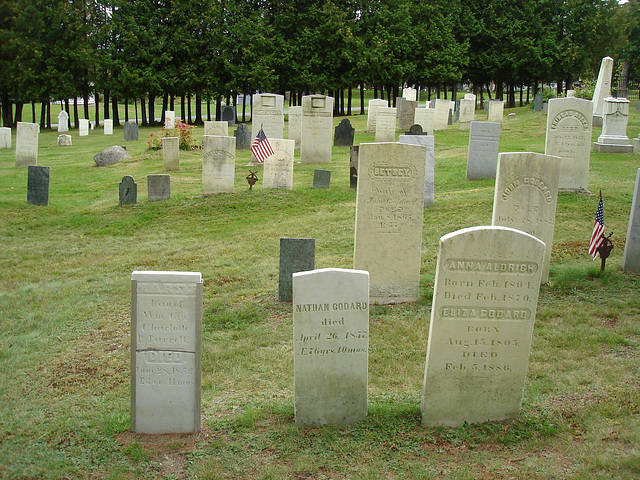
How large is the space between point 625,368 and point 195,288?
165 inches

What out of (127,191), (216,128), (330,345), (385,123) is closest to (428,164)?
(127,191)

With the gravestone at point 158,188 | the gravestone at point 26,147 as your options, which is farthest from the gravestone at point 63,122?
the gravestone at point 158,188

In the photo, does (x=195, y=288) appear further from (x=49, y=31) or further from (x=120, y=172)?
(x=49, y=31)

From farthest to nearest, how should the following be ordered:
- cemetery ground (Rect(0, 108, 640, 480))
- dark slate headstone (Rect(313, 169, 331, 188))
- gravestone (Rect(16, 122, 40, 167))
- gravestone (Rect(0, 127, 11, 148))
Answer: gravestone (Rect(0, 127, 11, 148)), gravestone (Rect(16, 122, 40, 167)), dark slate headstone (Rect(313, 169, 331, 188)), cemetery ground (Rect(0, 108, 640, 480))

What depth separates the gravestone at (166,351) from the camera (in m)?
5.51

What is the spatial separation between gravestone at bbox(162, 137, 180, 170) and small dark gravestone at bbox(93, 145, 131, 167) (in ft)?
12.9

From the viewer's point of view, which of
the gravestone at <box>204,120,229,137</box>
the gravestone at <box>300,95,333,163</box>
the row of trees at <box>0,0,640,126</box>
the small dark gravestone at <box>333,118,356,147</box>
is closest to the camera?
the gravestone at <box>300,95,333,163</box>

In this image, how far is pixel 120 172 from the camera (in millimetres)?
21938

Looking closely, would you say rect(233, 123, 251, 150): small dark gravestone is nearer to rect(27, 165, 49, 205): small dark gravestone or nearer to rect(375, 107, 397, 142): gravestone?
rect(375, 107, 397, 142): gravestone

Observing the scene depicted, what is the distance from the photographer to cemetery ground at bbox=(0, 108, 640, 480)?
16.4 feet

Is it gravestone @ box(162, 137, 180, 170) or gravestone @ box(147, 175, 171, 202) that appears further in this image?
gravestone @ box(162, 137, 180, 170)

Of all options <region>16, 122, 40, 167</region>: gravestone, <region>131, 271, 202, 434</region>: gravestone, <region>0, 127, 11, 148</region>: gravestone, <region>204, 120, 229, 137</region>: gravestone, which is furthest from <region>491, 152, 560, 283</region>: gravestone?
<region>0, 127, 11, 148</region>: gravestone

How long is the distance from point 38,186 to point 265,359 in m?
11.3

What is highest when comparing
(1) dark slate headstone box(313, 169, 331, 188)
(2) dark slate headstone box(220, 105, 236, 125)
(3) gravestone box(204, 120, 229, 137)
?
(2) dark slate headstone box(220, 105, 236, 125)
